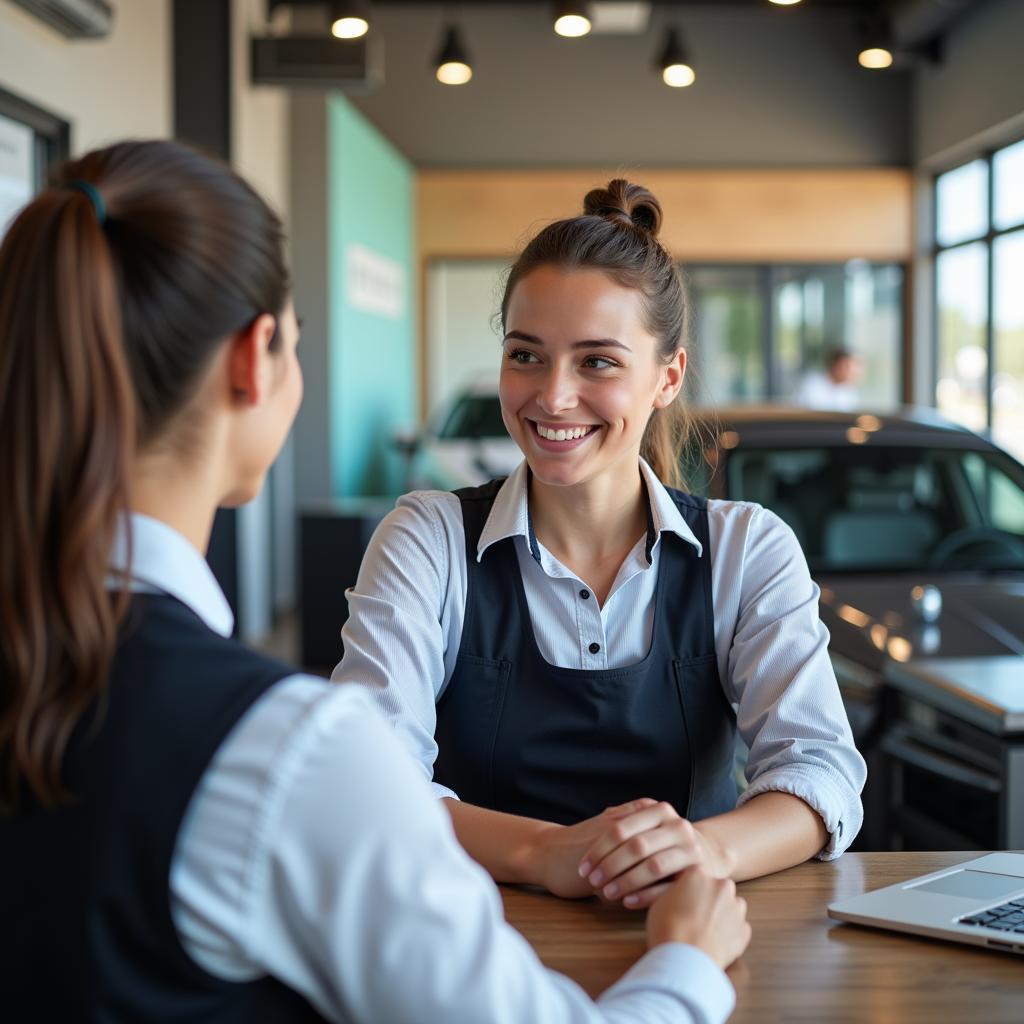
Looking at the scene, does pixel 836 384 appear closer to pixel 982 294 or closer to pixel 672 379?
pixel 982 294

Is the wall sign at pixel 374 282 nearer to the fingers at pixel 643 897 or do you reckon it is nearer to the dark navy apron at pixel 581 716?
the dark navy apron at pixel 581 716

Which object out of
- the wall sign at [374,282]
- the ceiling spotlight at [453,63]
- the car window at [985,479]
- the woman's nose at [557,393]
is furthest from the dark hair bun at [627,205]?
the wall sign at [374,282]

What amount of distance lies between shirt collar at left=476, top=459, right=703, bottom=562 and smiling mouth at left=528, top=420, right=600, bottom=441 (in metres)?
0.11

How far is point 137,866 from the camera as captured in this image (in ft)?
2.74

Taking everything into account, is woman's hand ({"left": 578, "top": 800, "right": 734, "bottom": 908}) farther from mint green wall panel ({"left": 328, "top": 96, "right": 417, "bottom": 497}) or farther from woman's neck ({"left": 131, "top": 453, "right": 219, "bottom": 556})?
mint green wall panel ({"left": 328, "top": 96, "right": 417, "bottom": 497})

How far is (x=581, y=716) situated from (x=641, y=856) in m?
0.48

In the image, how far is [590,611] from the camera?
1.86 meters

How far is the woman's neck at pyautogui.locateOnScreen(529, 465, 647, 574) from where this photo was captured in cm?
195

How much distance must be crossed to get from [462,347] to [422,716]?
387 inches

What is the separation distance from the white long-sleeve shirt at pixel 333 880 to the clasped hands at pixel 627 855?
454 millimetres

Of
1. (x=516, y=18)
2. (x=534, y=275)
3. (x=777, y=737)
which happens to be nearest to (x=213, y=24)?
(x=516, y=18)

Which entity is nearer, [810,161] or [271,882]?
[271,882]

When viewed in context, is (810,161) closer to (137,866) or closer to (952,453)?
(952,453)

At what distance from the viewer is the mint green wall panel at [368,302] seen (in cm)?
876
